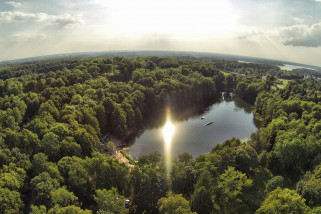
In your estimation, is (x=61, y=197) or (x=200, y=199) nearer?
(x=61, y=197)

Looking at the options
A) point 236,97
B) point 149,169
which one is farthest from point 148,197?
point 236,97

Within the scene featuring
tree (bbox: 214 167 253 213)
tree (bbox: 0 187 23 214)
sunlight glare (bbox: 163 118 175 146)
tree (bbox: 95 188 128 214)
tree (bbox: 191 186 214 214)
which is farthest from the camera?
sunlight glare (bbox: 163 118 175 146)

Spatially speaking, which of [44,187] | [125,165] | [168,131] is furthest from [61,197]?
[168,131]

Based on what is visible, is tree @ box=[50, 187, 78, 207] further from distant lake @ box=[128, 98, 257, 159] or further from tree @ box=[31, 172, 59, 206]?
distant lake @ box=[128, 98, 257, 159]

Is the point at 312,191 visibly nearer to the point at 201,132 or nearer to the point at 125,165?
the point at 125,165

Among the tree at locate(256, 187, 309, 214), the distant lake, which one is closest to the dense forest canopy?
the tree at locate(256, 187, 309, 214)

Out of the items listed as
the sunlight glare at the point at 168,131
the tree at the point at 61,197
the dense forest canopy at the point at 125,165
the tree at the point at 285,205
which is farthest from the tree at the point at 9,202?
the sunlight glare at the point at 168,131

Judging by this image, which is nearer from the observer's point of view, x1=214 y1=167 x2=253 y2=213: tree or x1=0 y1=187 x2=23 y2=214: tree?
x1=0 y1=187 x2=23 y2=214: tree

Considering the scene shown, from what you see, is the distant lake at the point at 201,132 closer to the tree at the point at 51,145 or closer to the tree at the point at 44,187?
the tree at the point at 51,145
